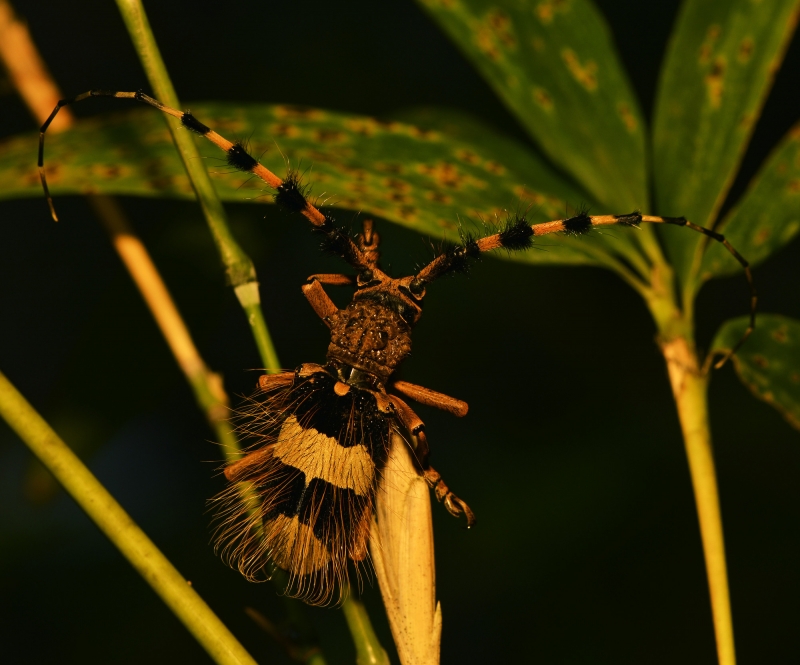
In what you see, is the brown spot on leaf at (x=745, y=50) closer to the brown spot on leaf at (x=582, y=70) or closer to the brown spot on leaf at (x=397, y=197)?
the brown spot on leaf at (x=582, y=70)

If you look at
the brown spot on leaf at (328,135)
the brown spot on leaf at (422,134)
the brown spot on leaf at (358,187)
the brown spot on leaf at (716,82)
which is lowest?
the brown spot on leaf at (358,187)

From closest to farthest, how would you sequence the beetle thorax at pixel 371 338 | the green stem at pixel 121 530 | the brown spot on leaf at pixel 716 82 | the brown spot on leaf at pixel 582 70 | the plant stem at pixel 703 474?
the green stem at pixel 121 530, the plant stem at pixel 703 474, the beetle thorax at pixel 371 338, the brown spot on leaf at pixel 716 82, the brown spot on leaf at pixel 582 70

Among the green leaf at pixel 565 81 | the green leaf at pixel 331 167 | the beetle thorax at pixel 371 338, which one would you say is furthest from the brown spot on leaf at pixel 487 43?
the beetle thorax at pixel 371 338

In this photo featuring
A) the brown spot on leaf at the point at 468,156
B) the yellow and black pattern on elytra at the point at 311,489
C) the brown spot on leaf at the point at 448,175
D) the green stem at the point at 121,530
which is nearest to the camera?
the green stem at the point at 121,530

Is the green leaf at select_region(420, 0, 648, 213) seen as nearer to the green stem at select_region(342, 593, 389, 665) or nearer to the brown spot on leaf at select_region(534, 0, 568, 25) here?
the brown spot on leaf at select_region(534, 0, 568, 25)

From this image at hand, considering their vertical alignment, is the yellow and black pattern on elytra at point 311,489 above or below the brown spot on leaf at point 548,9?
below

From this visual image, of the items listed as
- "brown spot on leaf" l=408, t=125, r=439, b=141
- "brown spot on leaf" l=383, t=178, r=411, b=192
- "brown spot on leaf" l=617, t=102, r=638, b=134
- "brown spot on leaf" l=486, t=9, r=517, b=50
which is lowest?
"brown spot on leaf" l=383, t=178, r=411, b=192

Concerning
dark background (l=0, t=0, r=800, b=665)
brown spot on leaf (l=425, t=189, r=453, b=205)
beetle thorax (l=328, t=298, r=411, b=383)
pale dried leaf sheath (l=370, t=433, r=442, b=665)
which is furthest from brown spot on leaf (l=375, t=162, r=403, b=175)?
dark background (l=0, t=0, r=800, b=665)
